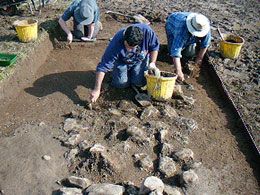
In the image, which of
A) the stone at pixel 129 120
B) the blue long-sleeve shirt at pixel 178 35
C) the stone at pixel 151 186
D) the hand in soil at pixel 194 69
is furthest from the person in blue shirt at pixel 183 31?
the stone at pixel 151 186

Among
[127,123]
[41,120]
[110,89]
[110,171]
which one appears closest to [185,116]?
[127,123]

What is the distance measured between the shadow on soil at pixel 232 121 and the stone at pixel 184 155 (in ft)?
2.48

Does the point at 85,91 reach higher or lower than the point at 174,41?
lower

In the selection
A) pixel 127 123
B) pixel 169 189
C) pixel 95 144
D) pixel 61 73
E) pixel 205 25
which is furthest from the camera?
pixel 61 73

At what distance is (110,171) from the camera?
13.6 ft

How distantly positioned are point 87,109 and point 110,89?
0.58 m

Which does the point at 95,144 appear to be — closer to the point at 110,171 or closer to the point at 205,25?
the point at 110,171

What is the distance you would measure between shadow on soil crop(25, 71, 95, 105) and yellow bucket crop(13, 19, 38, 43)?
884 mm

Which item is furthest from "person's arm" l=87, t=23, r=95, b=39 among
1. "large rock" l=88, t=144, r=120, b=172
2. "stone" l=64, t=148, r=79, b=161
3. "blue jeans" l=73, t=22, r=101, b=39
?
"large rock" l=88, t=144, r=120, b=172

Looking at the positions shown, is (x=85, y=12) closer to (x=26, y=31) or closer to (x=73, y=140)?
(x=26, y=31)

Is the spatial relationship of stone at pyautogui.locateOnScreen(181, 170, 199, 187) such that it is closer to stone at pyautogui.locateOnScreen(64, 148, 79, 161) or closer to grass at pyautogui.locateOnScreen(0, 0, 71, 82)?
stone at pyautogui.locateOnScreen(64, 148, 79, 161)

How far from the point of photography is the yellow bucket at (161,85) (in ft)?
16.5

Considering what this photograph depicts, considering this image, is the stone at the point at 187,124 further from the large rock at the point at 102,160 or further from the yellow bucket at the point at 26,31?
the yellow bucket at the point at 26,31

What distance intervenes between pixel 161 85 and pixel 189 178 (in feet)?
4.99
